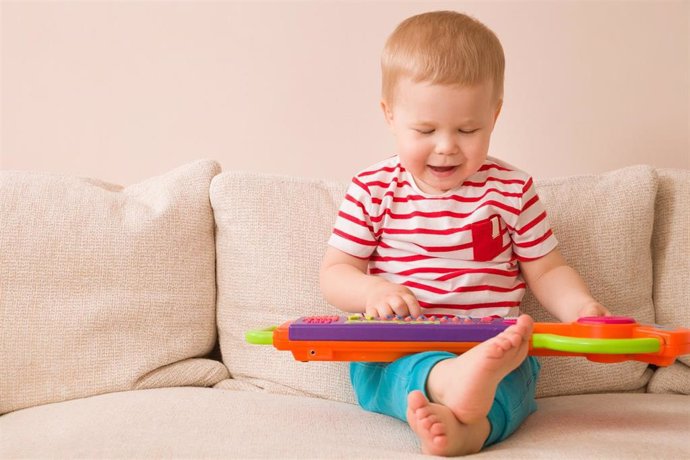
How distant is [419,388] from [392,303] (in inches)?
6.0

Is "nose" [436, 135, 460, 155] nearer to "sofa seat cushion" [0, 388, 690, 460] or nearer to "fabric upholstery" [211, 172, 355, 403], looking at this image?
"fabric upholstery" [211, 172, 355, 403]

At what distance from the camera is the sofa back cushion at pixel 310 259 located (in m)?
1.39

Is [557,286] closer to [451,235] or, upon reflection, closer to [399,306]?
[451,235]

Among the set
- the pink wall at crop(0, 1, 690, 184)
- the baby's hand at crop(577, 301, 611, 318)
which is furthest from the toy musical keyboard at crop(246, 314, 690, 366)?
the pink wall at crop(0, 1, 690, 184)

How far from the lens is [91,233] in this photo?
136 cm

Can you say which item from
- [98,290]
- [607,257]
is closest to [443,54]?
[607,257]

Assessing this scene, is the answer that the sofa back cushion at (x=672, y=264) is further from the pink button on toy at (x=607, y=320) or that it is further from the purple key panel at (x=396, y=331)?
the purple key panel at (x=396, y=331)

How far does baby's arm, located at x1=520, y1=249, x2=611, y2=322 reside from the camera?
4.16ft

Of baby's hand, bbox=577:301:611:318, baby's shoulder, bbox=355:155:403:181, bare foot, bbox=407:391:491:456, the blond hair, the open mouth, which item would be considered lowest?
bare foot, bbox=407:391:491:456

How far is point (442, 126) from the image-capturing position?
123cm

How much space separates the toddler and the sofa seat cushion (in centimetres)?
6

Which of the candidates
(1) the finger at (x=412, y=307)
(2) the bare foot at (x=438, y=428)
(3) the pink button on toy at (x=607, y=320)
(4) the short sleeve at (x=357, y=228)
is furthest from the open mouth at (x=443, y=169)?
(2) the bare foot at (x=438, y=428)

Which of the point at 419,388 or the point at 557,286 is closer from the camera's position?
the point at 419,388

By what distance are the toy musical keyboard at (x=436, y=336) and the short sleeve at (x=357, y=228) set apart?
0.25m
